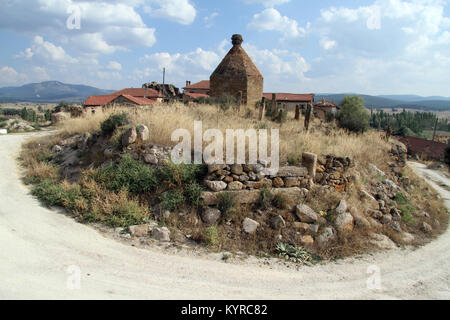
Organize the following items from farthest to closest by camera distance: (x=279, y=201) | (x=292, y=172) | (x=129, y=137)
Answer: (x=129, y=137)
(x=292, y=172)
(x=279, y=201)

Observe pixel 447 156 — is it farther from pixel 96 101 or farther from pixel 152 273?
pixel 96 101

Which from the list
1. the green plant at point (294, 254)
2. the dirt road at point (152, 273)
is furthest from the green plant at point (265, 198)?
the dirt road at point (152, 273)

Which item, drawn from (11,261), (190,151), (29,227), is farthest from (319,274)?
(29,227)

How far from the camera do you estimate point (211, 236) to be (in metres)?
5.12

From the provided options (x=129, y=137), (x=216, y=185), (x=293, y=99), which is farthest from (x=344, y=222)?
(x=293, y=99)

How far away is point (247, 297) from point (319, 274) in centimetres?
159

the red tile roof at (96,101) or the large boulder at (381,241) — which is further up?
the red tile roof at (96,101)

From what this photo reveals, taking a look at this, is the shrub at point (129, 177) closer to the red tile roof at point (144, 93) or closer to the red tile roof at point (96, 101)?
the red tile roof at point (96, 101)

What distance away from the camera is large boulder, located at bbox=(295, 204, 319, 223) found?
5.86 m

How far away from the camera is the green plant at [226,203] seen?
226 inches

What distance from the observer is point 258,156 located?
21.6 ft

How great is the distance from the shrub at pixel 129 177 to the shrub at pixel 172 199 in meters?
0.43

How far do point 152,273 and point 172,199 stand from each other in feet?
6.54
